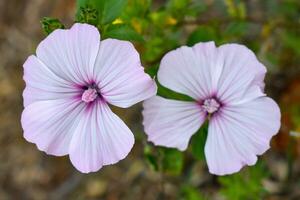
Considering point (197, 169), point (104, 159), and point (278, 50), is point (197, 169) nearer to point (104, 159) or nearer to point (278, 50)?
point (278, 50)

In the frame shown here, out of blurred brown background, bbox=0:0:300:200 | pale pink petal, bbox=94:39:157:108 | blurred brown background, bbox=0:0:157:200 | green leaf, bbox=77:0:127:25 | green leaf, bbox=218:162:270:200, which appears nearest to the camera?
pale pink petal, bbox=94:39:157:108

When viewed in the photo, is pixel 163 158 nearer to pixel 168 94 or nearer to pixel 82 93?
pixel 168 94

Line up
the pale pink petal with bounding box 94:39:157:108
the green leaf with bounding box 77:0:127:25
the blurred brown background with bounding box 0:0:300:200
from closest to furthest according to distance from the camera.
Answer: the pale pink petal with bounding box 94:39:157:108
the green leaf with bounding box 77:0:127:25
the blurred brown background with bounding box 0:0:300:200

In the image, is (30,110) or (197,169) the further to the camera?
(197,169)

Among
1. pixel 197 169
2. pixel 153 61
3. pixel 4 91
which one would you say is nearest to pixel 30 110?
pixel 153 61

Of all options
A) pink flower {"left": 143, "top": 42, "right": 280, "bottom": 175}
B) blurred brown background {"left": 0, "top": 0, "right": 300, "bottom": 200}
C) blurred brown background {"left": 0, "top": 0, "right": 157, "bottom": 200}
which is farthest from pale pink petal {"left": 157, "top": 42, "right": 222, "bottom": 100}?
blurred brown background {"left": 0, "top": 0, "right": 157, "bottom": 200}

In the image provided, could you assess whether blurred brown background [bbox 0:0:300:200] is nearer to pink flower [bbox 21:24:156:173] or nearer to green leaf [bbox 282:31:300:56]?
green leaf [bbox 282:31:300:56]

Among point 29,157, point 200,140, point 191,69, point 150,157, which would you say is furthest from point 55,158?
point 191,69
